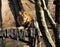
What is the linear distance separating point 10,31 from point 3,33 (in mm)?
112

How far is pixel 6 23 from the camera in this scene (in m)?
3.55

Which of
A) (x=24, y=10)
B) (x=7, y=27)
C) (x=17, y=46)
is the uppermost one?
(x=24, y=10)

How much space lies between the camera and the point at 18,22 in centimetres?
353

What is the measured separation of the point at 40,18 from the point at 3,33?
267 cm

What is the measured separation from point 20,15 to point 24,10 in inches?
3.6

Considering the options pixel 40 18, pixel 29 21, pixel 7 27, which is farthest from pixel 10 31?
pixel 40 18

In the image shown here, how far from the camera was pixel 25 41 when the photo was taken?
137 inches

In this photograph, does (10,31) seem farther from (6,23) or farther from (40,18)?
(40,18)

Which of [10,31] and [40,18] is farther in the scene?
[10,31]

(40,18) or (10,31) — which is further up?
(40,18)

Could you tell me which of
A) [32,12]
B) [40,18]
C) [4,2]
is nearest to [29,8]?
[32,12]

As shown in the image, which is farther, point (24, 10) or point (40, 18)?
point (24, 10)

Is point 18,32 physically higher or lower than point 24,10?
lower

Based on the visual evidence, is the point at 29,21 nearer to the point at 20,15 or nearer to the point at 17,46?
the point at 20,15
